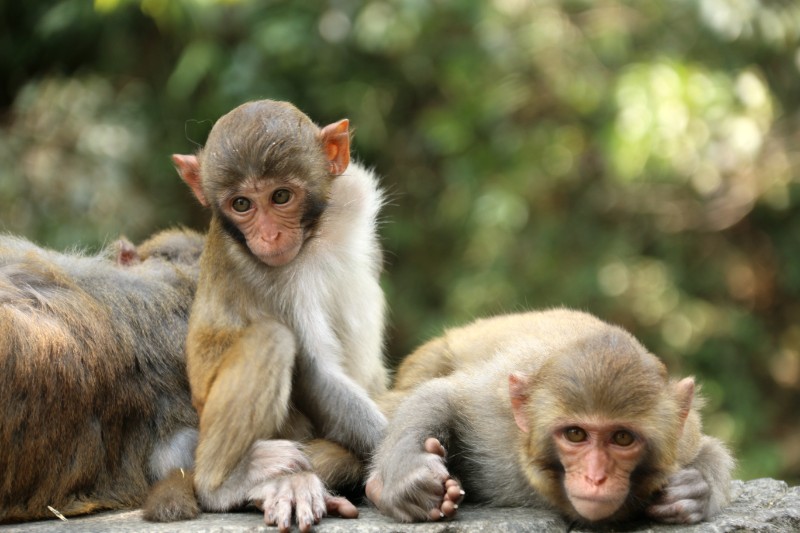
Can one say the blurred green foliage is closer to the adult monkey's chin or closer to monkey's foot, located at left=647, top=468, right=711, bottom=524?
monkey's foot, located at left=647, top=468, right=711, bottom=524

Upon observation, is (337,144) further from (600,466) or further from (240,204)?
(600,466)

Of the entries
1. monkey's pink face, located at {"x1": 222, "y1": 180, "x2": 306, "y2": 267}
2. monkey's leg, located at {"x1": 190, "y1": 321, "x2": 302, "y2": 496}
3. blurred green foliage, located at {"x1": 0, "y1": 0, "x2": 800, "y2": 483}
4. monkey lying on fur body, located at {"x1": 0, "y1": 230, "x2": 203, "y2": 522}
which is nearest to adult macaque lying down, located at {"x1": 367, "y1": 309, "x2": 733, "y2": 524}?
monkey's leg, located at {"x1": 190, "y1": 321, "x2": 302, "y2": 496}

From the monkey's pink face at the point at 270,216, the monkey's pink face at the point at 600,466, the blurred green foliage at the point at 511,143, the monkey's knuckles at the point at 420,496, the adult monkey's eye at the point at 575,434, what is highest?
the blurred green foliage at the point at 511,143

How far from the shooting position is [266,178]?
534 cm

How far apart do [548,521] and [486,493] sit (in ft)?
1.51

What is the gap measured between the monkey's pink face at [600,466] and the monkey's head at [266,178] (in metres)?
1.65

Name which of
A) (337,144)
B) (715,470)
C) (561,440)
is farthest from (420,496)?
(337,144)

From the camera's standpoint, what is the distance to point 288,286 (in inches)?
217

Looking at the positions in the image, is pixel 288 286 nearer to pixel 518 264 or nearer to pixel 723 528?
pixel 723 528

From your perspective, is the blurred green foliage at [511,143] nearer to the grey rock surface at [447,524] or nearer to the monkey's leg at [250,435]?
the grey rock surface at [447,524]

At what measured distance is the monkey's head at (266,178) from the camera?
5.33 metres

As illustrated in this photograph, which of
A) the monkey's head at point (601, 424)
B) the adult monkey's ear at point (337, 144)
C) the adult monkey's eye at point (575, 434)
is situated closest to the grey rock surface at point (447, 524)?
the monkey's head at point (601, 424)

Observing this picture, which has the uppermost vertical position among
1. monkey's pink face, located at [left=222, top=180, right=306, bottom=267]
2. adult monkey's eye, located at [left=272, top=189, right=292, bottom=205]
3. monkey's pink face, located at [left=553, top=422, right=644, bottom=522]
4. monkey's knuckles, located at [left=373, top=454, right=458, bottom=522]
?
adult monkey's eye, located at [left=272, top=189, right=292, bottom=205]

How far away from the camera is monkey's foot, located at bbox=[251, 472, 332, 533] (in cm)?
479
